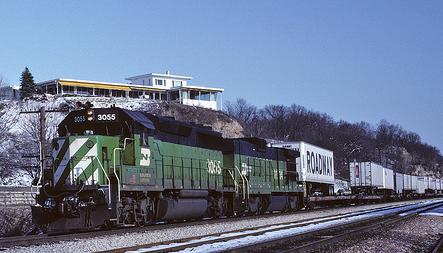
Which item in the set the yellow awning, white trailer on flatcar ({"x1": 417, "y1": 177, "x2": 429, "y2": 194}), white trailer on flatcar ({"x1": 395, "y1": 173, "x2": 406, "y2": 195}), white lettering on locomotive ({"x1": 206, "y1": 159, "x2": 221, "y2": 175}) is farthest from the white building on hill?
white lettering on locomotive ({"x1": 206, "y1": 159, "x2": 221, "y2": 175})

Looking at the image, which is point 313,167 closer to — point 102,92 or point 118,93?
point 102,92

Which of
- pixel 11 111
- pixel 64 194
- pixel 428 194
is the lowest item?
pixel 428 194

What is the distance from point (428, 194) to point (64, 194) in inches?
3049

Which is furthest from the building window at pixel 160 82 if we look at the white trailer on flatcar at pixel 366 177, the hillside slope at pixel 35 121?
the white trailer on flatcar at pixel 366 177

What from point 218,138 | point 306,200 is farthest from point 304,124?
point 218,138

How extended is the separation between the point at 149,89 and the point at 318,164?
225 ft

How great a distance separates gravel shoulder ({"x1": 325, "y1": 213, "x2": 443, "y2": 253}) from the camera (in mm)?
12859

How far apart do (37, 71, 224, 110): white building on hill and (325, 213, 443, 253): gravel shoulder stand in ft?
255

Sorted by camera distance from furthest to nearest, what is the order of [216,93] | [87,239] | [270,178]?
[216,93] → [270,178] → [87,239]

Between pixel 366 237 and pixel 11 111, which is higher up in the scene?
pixel 11 111

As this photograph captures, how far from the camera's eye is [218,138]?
25.9 m

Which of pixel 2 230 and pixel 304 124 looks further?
pixel 304 124

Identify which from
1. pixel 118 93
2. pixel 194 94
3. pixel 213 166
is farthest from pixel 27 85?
pixel 213 166

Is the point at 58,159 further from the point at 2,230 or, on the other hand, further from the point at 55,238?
the point at 2,230
